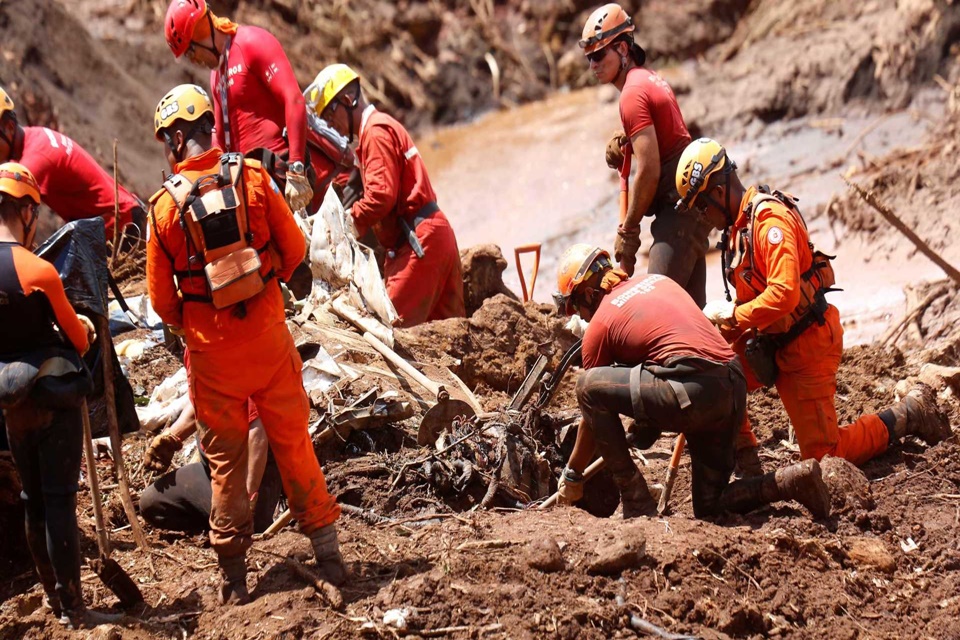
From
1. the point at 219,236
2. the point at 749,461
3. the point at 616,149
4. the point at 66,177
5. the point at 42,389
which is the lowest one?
the point at 749,461

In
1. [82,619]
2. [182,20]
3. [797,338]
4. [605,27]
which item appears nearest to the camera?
[82,619]

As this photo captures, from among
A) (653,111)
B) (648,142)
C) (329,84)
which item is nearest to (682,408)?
(648,142)

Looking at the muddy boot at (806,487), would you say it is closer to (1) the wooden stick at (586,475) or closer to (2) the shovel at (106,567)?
(1) the wooden stick at (586,475)

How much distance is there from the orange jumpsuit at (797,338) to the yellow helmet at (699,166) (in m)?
0.21

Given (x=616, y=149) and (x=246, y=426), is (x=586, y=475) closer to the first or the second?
(x=246, y=426)

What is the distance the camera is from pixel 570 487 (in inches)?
235

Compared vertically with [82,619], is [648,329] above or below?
above

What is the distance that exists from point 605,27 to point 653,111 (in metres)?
0.58

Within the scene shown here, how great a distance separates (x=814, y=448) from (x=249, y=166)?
10.7 feet

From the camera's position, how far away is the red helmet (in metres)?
7.23

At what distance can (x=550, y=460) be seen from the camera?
663cm

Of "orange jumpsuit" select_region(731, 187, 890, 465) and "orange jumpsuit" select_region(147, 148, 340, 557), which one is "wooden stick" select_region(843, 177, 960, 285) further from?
"orange jumpsuit" select_region(147, 148, 340, 557)

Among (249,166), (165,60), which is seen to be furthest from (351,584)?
(165,60)

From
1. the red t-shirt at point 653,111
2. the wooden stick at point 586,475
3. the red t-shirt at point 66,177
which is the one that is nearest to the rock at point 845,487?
the wooden stick at point 586,475
